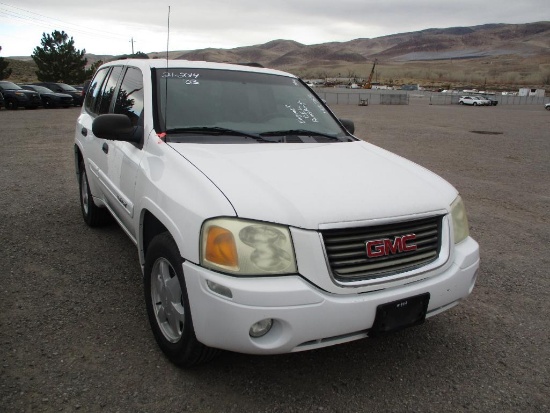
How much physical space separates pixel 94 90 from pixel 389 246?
382 centimetres

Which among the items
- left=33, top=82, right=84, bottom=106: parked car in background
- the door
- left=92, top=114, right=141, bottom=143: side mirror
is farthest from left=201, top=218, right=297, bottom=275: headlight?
left=33, top=82, right=84, bottom=106: parked car in background

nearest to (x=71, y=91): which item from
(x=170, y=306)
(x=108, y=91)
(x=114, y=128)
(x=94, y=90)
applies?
(x=94, y=90)

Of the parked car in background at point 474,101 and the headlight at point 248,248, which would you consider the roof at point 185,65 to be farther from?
the parked car in background at point 474,101

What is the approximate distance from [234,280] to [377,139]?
13164 mm

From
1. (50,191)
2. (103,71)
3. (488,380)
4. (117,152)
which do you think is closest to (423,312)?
(488,380)

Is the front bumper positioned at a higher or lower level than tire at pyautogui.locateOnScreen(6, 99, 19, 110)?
higher

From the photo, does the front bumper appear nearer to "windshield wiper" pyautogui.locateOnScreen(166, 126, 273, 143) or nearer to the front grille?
the front grille

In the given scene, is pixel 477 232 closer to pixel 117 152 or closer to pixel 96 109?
pixel 117 152

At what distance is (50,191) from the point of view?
656 cm

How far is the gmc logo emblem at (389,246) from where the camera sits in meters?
2.24

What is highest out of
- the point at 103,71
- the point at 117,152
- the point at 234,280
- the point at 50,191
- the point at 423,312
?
the point at 103,71

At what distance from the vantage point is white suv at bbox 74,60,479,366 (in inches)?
83.1

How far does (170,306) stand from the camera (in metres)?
2.54

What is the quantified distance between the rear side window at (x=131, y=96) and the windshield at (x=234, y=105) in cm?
19
